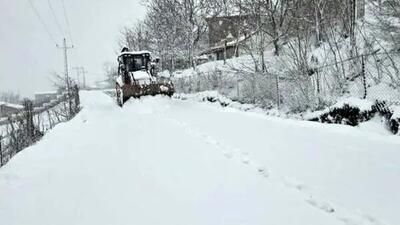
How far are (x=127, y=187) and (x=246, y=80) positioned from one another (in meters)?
14.4

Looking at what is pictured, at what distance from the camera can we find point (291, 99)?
50.6ft

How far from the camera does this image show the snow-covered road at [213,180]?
4996 mm

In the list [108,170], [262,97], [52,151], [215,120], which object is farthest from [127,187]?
[262,97]

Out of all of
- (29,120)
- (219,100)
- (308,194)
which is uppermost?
(219,100)

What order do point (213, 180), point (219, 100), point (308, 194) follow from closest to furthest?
point (308, 194)
point (213, 180)
point (219, 100)

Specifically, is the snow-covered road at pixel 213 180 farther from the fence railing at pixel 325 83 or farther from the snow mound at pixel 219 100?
the snow mound at pixel 219 100

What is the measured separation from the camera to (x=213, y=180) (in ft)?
21.5

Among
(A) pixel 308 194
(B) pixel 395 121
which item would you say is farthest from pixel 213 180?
(B) pixel 395 121

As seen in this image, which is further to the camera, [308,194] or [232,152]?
[232,152]

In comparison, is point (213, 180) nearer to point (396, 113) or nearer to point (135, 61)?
point (396, 113)

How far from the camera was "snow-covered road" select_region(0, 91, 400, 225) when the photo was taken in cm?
500

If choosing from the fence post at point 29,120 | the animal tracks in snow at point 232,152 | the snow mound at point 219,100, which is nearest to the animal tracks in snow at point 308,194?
the animal tracks in snow at point 232,152

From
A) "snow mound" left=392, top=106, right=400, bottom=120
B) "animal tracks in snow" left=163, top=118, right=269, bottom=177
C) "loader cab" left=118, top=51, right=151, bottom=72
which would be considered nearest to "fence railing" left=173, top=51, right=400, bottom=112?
"snow mound" left=392, top=106, right=400, bottom=120

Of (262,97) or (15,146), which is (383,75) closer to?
(262,97)
